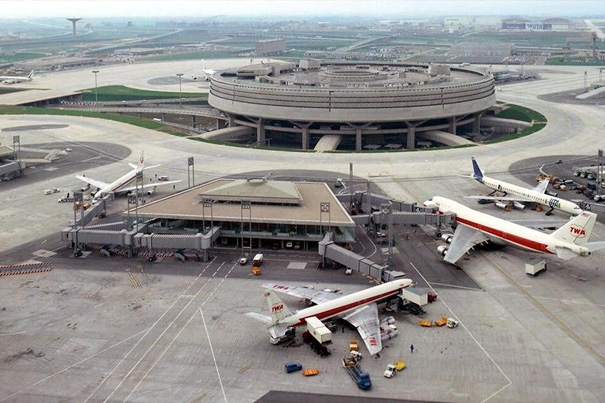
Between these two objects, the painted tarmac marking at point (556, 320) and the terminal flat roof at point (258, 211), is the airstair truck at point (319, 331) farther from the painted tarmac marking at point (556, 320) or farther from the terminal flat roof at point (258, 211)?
the terminal flat roof at point (258, 211)

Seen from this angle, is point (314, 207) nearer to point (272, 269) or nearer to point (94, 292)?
point (272, 269)

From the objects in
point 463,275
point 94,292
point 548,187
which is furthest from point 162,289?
point 548,187

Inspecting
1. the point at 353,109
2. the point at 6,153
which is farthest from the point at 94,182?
the point at 353,109

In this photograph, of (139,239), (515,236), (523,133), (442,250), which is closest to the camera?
(515,236)

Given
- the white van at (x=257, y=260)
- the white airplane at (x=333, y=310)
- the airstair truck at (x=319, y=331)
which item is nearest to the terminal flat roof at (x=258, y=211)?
the white van at (x=257, y=260)

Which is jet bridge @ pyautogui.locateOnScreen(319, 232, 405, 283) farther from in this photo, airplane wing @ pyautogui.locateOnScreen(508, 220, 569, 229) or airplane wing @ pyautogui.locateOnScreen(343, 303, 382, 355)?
airplane wing @ pyautogui.locateOnScreen(508, 220, 569, 229)

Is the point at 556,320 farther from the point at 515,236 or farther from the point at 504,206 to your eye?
the point at 504,206
